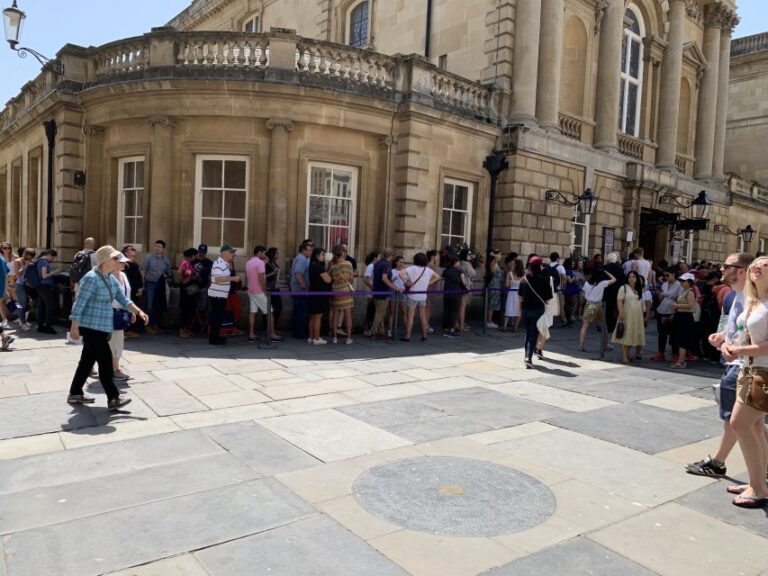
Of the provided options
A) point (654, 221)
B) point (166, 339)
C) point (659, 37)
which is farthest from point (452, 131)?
point (659, 37)

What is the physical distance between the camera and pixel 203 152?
12.6 metres

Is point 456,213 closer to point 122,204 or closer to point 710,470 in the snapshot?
point 122,204

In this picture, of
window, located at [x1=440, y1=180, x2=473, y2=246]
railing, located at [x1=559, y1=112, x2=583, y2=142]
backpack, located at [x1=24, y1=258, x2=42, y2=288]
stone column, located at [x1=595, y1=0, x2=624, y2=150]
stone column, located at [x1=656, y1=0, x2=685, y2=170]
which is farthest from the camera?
stone column, located at [x1=656, y1=0, x2=685, y2=170]

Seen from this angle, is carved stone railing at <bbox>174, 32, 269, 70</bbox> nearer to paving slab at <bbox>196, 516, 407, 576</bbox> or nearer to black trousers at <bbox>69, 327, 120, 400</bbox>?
black trousers at <bbox>69, 327, 120, 400</bbox>

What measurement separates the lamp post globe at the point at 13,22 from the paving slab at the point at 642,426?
47.0 ft

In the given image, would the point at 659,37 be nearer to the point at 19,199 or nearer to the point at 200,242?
the point at 200,242

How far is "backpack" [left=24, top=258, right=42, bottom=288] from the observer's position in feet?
36.3

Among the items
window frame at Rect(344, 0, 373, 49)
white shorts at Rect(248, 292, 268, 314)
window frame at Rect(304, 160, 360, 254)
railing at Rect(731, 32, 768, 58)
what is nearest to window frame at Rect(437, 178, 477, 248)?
window frame at Rect(304, 160, 360, 254)

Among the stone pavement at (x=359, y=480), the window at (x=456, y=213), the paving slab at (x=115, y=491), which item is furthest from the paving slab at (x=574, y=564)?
the window at (x=456, y=213)

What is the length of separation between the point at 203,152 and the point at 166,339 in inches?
167

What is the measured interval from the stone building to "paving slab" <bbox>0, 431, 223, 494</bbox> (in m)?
7.56

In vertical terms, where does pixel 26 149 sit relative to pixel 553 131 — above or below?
below

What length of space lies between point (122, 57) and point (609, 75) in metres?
14.3

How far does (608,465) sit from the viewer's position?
5078mm
